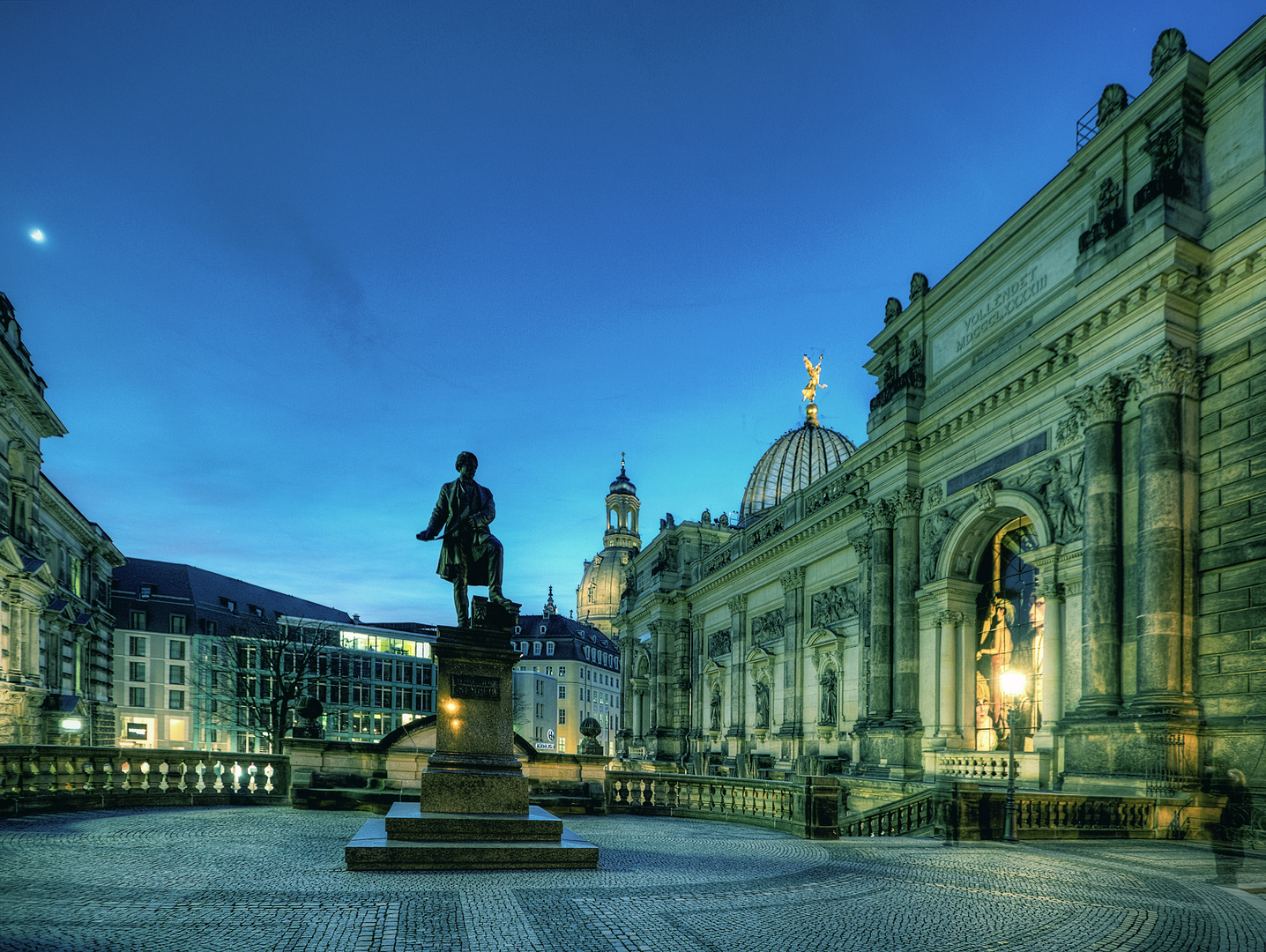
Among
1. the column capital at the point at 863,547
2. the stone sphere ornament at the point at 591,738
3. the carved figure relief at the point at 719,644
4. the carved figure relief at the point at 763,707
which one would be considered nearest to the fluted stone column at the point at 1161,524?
the stone sphere ornament at the point at 591,738

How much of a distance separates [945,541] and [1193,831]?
458 inches

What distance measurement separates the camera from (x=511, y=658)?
40.2 ft

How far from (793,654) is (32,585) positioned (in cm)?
3152

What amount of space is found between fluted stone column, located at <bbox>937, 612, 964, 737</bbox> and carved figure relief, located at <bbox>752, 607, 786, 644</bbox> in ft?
54.5

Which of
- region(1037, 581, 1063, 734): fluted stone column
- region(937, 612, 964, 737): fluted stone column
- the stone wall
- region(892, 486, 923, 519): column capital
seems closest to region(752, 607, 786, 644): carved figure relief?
region(892, 486, 923, 519): column capital

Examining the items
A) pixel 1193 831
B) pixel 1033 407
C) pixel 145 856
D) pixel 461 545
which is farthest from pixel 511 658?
pixel 1033 407

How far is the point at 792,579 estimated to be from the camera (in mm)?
42688

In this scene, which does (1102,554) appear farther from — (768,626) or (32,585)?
(32,585)

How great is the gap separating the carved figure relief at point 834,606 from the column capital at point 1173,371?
18.4 metres

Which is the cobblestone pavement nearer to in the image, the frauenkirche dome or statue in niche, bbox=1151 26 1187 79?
statue in niche, bbox=1151 26 1187 79

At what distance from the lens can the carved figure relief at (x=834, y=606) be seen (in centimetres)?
3744

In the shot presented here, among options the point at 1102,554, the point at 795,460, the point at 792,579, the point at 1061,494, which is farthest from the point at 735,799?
the point at 795,460

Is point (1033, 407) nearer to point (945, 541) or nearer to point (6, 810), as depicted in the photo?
point (945, 541)

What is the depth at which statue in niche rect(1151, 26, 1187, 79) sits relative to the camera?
20609mm
